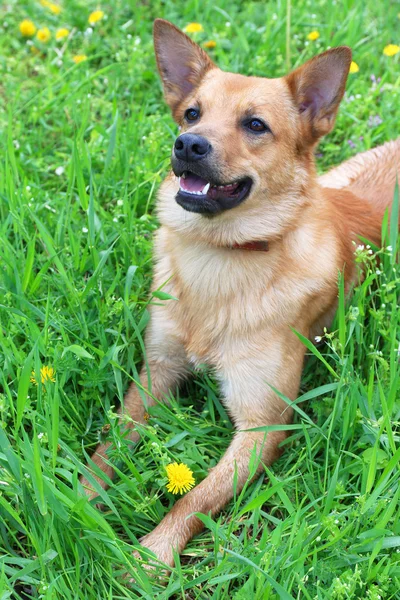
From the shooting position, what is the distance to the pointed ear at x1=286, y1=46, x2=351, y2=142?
2836 millimetres

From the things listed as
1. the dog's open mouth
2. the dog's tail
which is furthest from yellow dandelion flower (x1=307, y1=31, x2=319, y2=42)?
the dog's open mouth

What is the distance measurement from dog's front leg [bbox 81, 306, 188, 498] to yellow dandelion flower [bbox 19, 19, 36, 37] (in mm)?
2726

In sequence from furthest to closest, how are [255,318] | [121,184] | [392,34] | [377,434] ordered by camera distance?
[392,34] < [121,184] < [255,318] < [377,434]

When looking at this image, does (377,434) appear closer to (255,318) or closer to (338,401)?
(338,401)

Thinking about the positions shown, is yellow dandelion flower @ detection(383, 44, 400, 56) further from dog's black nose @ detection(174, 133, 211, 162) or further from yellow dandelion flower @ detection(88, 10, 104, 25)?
dog's black nose @ detection(174, 133, 211, 162)

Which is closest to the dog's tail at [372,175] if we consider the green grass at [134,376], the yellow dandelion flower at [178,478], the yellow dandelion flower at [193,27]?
the green grass at [134,376]

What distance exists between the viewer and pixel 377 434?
2.62 meters

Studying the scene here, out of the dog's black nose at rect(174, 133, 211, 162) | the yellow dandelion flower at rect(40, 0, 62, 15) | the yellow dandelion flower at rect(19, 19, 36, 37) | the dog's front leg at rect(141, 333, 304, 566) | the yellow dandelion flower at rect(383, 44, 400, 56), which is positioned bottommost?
the dog's front leg at rect(141, 333, 304, 566)

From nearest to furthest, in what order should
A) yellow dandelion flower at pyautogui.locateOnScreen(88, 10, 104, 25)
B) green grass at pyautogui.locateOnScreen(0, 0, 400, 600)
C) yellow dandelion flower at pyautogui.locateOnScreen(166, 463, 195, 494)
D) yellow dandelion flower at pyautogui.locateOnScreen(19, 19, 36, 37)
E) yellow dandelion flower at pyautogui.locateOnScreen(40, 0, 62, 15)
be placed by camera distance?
green grass at pyautogui.locateOnScreen(0, 0, 400, 600)
yellow dandelion flower at pyautogui.locateOnScreen(166, 463, 195, 494)
yellow dandelion flower at pyautogui.locateOnScreen(88, 10, 104, 25)
yellow dandelion flower at pyautogui.locateOnScreen(19, 19, 36, 37)
yellow dandelion flower at pyautogui.locateOnScreen(40, 0, 62, 15)

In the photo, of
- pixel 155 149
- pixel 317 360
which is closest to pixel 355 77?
pixel 155 149

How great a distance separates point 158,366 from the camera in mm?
3201

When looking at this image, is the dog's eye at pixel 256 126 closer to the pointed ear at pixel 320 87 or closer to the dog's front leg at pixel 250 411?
the pointed ear at pixel 320 87

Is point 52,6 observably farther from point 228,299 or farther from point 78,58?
point 228,299

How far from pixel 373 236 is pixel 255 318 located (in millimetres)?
880
